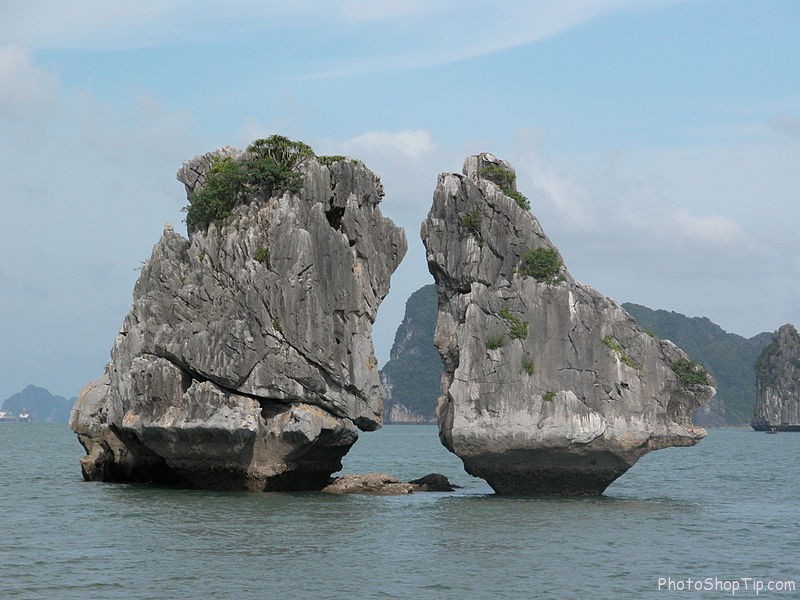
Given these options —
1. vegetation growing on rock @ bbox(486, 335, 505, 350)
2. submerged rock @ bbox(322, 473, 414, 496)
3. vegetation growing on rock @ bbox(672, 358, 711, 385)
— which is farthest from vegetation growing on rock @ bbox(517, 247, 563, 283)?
submerged rock @ bbox(322, 473, 414, 496)

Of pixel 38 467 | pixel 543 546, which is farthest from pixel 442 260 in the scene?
pixel 38 467

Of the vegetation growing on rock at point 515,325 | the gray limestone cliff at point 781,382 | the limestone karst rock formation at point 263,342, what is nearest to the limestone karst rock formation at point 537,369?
the vegetation growing on rock at point 515,325

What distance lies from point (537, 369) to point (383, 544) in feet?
Result: 35.0

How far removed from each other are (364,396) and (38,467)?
2750cm

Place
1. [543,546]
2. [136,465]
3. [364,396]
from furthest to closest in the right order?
[136,465] → [364,396] → [543,546]

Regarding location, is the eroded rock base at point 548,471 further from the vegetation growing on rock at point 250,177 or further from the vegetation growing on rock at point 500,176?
the vegetation growing on rock at point 250,177

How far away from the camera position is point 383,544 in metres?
30.3

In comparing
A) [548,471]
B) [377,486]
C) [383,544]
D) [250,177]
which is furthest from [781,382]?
[383,544]

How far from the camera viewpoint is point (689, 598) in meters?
24.8

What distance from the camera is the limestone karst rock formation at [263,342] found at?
129ft

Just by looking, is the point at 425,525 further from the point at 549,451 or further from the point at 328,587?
the point at 328,587

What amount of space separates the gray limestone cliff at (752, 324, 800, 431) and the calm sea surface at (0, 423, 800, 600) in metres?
140

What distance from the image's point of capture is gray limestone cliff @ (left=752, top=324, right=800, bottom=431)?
177250mm

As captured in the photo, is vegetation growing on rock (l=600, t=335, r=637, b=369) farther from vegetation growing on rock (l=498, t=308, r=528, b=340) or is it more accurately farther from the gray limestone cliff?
the gray limestone cliff
